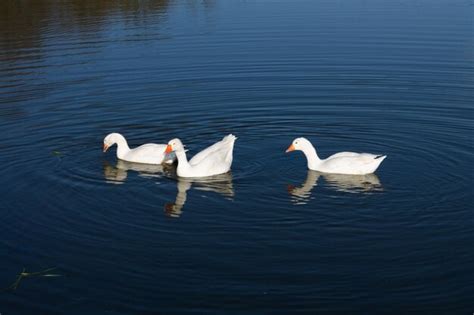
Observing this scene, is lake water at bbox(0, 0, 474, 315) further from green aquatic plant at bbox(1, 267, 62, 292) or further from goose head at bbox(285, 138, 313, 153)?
goose head at bbox(285, 138, 313, 153)

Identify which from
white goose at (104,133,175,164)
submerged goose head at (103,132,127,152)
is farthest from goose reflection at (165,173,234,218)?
submerged goose head at (103,132,127,152)

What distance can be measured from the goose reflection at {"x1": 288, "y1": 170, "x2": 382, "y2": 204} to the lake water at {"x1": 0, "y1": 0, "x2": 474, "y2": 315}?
2.3 inches

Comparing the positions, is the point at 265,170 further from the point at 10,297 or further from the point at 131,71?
the point at 131,71

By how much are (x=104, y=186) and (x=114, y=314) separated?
588 centimetres

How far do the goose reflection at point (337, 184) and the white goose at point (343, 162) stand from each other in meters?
0.11

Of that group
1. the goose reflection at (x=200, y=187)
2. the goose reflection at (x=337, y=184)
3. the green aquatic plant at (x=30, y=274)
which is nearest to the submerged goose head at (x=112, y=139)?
the goose reflection at (x=200, y=187)

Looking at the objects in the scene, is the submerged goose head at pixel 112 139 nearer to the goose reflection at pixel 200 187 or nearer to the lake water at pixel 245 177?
the lake water at pixel 245 177

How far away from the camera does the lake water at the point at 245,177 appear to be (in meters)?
13.0

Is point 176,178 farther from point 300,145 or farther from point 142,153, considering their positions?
point 300,145

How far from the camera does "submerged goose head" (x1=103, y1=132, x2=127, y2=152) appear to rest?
19.9m

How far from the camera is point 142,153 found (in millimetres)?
19250

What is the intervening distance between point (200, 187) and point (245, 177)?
101 centimetres

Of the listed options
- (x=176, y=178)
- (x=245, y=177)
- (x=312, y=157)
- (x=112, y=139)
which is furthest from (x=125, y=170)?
(x=312, y=157)

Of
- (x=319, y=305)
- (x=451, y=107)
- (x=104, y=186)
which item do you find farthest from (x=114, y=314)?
(x=451, y=107)
